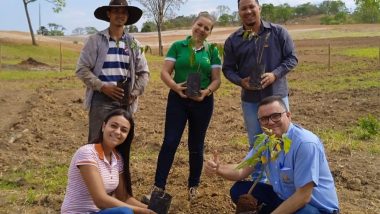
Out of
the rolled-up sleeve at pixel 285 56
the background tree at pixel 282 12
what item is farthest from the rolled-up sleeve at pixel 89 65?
the background tree at pixel 282 12

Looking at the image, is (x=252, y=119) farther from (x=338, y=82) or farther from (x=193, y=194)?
(x=338, y=82)

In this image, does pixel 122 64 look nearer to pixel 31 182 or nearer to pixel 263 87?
pixel 263 87

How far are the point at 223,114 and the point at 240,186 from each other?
20.4 ft

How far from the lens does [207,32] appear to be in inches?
→ 160

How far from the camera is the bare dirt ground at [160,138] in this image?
455 centimetres

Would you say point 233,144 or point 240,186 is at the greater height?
point 240,186

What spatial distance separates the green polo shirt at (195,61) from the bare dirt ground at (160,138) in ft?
3.56

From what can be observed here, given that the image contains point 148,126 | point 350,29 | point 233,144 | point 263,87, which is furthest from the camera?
point 350,29

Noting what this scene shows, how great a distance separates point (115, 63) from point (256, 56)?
112 centimetres

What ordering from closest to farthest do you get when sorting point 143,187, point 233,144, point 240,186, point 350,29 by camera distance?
point 240,186, point 143,187, point 233,144, point 350,29

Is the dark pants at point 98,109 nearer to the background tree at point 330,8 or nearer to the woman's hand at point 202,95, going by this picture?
the woman's hand at point 202,95

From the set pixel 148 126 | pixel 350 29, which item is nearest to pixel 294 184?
pixel 148 126

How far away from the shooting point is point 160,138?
25.6 ft

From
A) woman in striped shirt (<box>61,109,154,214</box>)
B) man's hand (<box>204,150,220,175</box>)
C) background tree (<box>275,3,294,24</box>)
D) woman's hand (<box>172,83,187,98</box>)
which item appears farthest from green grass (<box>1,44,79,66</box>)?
background tree (<box>275,3,294,24</box>)
